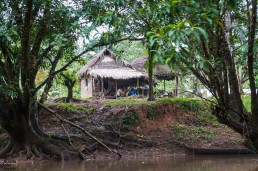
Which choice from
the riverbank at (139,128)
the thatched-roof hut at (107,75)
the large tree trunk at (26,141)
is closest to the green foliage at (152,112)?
the riverbank at (139,128)

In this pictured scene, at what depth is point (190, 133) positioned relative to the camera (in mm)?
15320

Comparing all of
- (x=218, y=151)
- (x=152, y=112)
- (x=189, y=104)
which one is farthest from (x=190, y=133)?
(x=218, y=151)

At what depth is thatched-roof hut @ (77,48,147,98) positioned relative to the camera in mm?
24911

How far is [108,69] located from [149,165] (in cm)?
1586

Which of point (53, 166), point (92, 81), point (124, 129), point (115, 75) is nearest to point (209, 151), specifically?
point (124, 129)

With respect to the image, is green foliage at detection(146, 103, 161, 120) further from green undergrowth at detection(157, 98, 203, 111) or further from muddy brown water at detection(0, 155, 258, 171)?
muddy brown water at detection(0, 155, 258, 171)

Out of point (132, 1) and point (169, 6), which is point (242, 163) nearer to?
point (132, 1)

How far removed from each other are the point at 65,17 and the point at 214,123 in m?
10.5

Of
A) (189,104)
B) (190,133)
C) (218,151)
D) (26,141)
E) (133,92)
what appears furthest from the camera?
(133,92)

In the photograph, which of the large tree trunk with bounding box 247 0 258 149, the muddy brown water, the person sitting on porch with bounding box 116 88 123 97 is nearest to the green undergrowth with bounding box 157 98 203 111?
the muddy brown water

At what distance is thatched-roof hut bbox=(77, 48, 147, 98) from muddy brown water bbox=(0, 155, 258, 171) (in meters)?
13.2

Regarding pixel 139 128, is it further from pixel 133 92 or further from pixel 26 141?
pixel 133 92

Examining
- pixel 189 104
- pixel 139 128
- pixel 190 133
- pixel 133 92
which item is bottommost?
pixel 190 133

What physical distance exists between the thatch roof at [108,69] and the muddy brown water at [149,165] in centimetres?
1314
